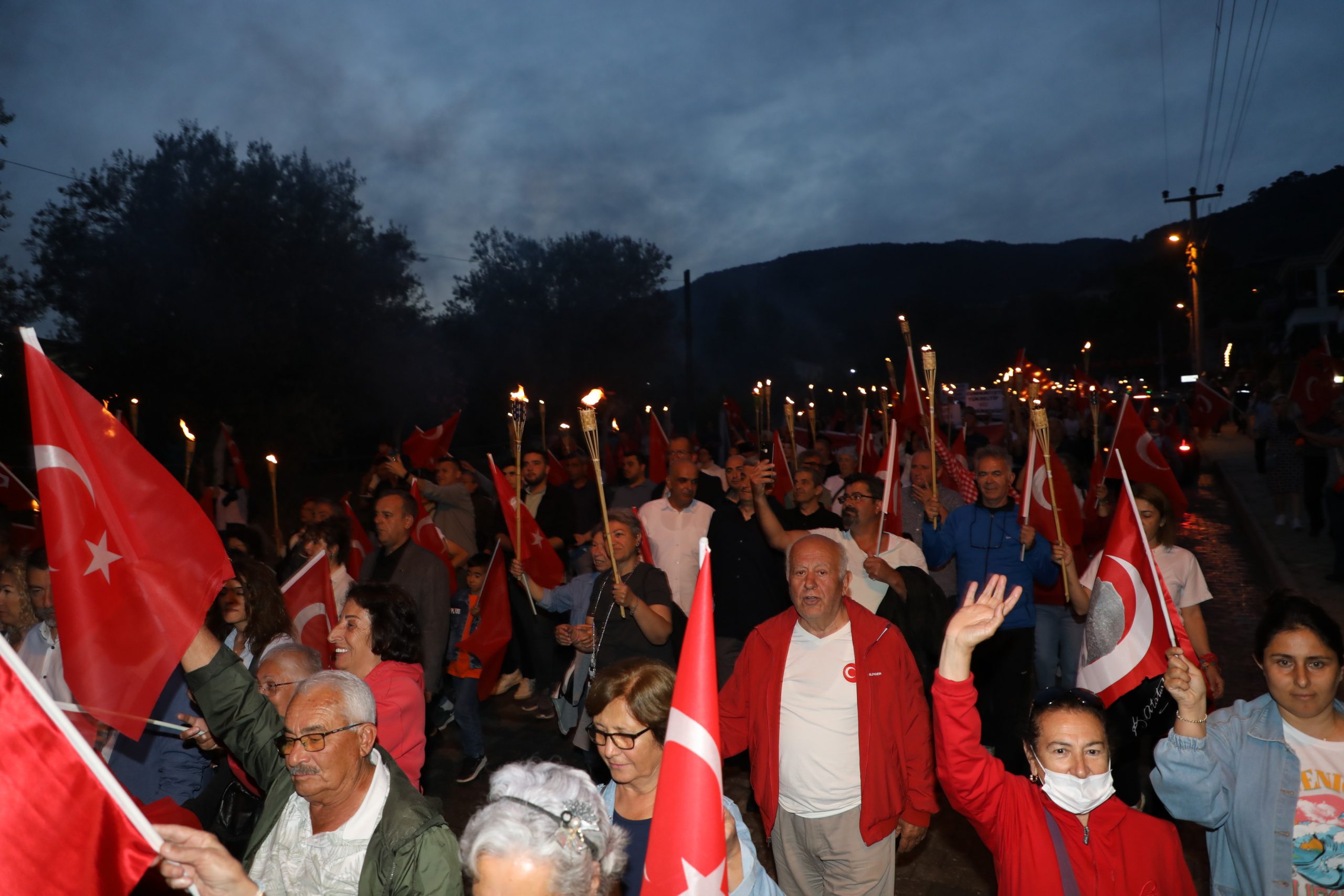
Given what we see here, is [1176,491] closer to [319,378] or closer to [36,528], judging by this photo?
[36,528]

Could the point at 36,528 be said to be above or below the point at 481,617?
above

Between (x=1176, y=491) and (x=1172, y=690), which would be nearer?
(x=1172, y=690)

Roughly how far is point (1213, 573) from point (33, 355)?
13.2 meters

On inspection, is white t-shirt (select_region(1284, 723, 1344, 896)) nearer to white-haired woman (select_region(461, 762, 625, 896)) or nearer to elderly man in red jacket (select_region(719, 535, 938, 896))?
elderly man in red jacket (select_region(719, 535, 938, 896))

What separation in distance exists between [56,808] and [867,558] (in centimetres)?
410

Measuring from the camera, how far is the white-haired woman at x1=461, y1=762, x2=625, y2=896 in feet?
7.27

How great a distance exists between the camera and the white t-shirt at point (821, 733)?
12.5 ft

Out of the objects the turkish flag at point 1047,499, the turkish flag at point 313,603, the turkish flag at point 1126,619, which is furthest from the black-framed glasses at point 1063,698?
the turkish flag at point 313,603

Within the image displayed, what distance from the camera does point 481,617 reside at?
7.10m

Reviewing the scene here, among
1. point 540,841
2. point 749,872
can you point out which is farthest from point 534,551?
point 540,841

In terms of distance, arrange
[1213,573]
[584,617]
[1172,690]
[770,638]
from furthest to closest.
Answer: [1213,573] → [584,617] → [770,638] → [1172,690]

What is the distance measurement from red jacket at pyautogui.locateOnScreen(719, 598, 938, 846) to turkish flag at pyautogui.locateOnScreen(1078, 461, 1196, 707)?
2.41ft

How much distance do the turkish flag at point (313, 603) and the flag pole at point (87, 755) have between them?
3166 mm

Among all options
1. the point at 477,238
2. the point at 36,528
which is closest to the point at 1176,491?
the point at 36,528
